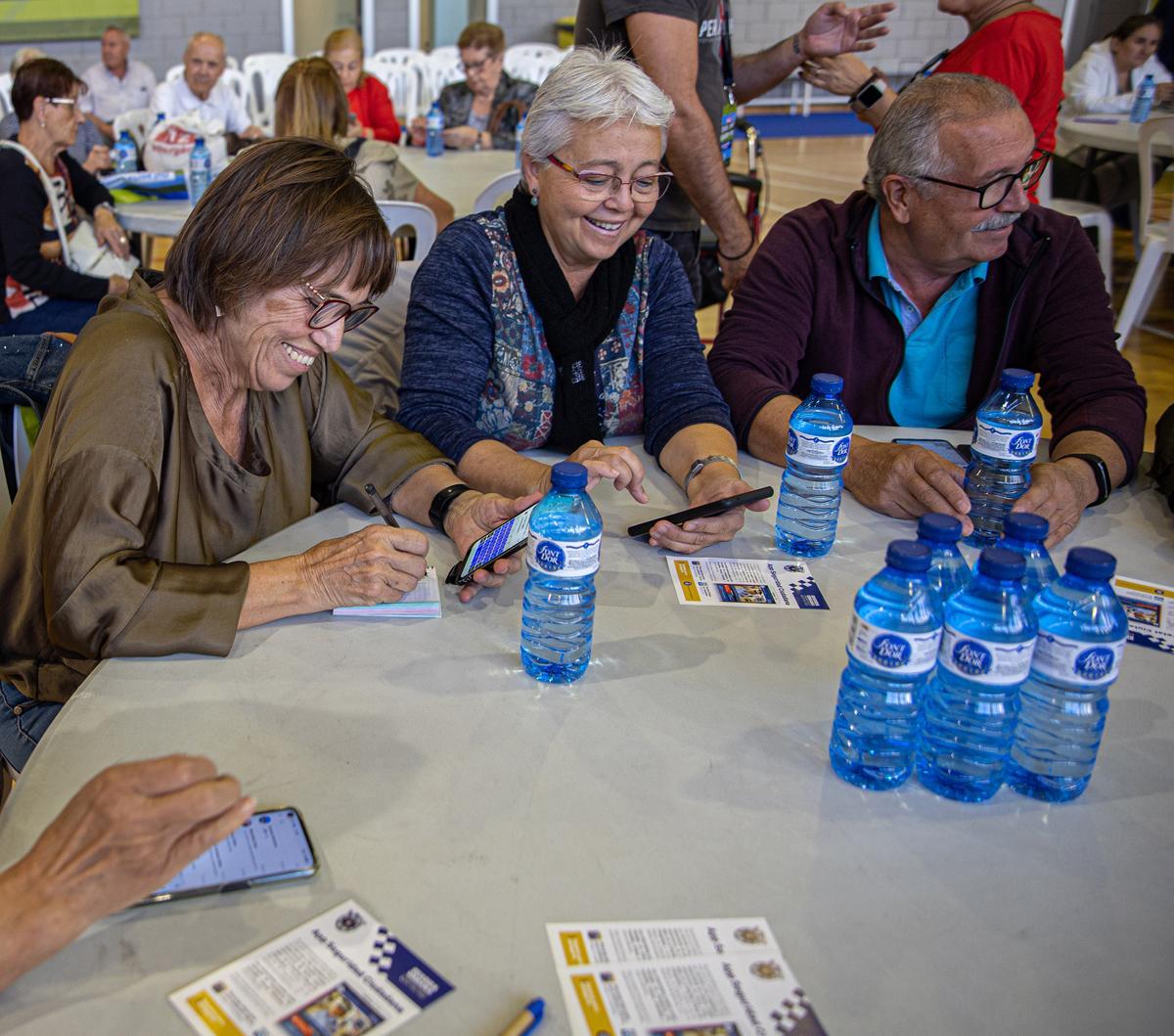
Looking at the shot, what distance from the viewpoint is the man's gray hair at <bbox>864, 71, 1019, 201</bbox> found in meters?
2.18

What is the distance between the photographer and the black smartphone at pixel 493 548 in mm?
1529

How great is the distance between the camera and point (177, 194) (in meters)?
4.62

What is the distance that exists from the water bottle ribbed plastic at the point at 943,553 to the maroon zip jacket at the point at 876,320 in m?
0.99

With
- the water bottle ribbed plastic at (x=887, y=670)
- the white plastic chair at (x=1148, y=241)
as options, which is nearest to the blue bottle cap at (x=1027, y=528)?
the water bottle ribbed plastic at (x=887, y=670)

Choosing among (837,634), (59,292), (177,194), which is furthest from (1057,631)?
(177,194)

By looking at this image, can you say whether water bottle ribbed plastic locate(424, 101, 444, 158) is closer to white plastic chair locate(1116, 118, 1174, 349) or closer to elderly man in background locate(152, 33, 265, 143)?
elderly man in background locate(152, 33, 265, 143)

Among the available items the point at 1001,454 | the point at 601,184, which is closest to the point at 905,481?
the point at 1001,454

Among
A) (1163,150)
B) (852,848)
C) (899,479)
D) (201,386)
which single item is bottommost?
(852,848)

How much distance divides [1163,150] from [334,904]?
230 inches

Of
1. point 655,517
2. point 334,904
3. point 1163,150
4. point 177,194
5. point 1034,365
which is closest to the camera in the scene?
point 334,904

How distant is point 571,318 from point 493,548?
752 mm

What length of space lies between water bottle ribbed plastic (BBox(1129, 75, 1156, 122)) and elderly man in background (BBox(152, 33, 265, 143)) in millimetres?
5528

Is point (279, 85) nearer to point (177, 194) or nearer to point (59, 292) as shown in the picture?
point (177, 194)

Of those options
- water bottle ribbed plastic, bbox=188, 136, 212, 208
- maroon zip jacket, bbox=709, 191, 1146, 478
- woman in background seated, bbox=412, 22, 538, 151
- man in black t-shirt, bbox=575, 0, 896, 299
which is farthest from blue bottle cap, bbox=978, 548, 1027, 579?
woman in background seated, bbox=412, 22, 538, 151
